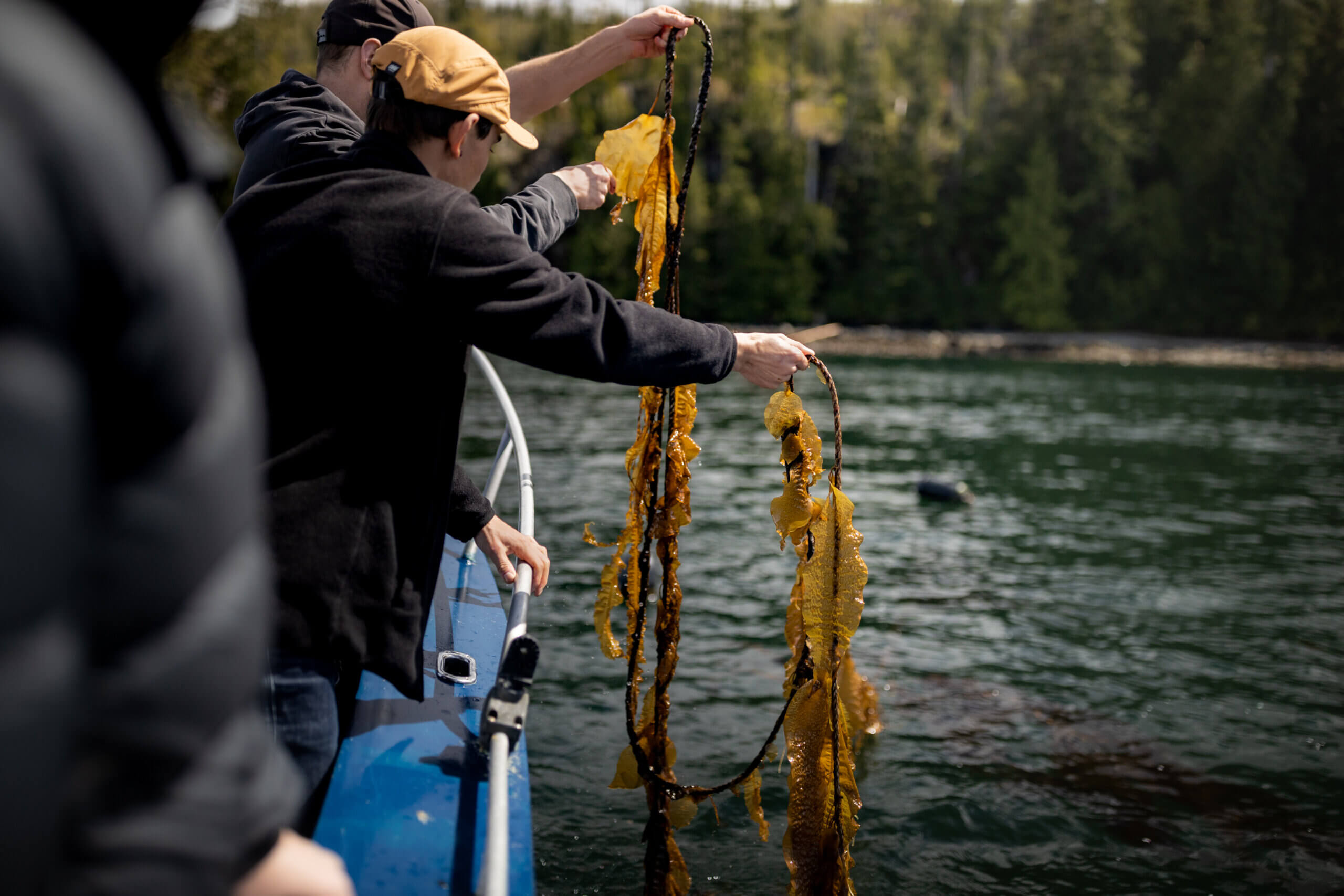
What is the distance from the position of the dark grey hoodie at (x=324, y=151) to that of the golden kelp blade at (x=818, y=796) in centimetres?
137

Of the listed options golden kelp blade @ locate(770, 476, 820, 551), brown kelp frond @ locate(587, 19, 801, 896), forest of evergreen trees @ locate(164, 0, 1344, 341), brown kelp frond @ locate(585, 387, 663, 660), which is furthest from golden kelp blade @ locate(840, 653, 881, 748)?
forest of evergreen trees @ locate(164, 0, 1344, 341)

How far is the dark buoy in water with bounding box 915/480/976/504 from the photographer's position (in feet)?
59.7

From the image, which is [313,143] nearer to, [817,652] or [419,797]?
[419,797]

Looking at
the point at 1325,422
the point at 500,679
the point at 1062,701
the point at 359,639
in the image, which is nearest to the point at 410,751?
the point at 500,679

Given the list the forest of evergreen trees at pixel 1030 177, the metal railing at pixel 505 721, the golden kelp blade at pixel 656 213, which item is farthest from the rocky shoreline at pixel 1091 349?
the metal railing at pixel 505 721

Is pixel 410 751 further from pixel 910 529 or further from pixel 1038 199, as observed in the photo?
pixel 1038 199

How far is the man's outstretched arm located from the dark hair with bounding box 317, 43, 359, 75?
53cm

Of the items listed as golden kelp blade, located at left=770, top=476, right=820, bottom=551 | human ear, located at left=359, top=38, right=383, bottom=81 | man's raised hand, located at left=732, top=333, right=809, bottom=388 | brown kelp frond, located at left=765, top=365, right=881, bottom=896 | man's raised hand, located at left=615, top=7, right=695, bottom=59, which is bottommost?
brown kelp frond, located at left=765, top=365, right=881, bottom=896

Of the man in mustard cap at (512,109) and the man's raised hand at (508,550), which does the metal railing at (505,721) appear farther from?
the man in mustard cap at (512,109)

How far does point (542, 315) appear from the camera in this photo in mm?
2197

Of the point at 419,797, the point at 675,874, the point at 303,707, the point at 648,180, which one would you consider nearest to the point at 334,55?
the point at 648,180

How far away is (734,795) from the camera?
22.9ft

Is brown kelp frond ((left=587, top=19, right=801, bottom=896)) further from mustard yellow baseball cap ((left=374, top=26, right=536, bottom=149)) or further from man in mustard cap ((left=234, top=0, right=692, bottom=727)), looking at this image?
mustard yellow baseball cap ((left=374, top=26, right=536, bottom=149))

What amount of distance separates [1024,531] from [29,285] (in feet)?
54.6
